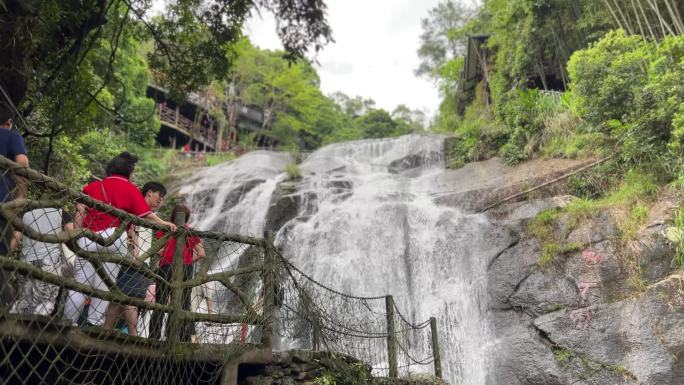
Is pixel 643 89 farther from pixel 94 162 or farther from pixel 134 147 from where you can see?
pixel 134 147

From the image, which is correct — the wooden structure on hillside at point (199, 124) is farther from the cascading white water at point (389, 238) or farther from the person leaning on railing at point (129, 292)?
the person leaning on railing at point (129, 292)

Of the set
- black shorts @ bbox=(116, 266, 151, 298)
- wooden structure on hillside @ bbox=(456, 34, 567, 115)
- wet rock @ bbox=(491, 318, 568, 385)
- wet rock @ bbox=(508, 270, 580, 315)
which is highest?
wooden structure on hillside @ bbox=(456, 34, 567, 115)

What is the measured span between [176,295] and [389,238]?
7834mm

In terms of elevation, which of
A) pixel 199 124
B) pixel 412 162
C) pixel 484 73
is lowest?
pixel 412 162

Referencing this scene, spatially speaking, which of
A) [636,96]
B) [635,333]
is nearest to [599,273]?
[635,333]

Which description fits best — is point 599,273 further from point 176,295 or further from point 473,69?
point 473,69

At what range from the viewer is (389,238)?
36.5 feet

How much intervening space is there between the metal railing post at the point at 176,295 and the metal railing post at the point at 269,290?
85 centimetres

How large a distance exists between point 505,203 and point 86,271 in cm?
932

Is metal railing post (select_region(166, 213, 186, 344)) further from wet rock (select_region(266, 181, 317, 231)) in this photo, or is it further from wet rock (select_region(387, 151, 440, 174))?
wet rock (select_region(387, 151, 440, 174))

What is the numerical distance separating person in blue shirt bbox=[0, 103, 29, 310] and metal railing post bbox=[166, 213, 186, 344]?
41.0 inches

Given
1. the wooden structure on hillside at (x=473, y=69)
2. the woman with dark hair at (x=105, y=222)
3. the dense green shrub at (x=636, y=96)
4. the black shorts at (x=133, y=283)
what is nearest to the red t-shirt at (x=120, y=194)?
the woman with dark hair at (x=105, y=222)

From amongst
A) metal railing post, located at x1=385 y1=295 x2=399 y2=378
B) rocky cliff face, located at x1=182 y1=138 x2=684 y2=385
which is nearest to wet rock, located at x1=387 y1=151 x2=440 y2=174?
rocky cliff face, located at x1=182 y1=138 x2=684 y2=385

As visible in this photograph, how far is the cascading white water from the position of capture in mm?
9242
